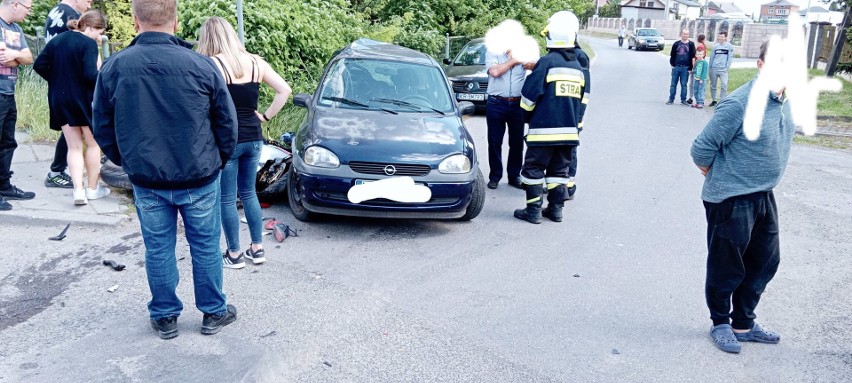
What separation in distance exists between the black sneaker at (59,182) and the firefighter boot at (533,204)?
4334mm

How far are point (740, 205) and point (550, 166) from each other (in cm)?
277

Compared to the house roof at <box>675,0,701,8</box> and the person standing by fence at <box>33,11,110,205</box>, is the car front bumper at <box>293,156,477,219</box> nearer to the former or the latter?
the person standing by fence at <box>33,11,110,205</box>

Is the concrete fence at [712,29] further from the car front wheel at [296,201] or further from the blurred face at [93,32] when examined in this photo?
the blurred face at [93,32]

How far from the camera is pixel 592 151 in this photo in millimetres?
10547

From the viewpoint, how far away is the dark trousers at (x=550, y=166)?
21.5ft

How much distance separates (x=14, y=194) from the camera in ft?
20.4

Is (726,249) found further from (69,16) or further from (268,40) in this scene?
(268,40)

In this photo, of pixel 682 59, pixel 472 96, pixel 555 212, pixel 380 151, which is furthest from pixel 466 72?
pixel 380 151

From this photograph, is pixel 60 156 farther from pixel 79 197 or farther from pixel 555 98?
pixel 555 98

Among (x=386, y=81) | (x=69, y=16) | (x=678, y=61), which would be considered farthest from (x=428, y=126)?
(x=678, y=61)

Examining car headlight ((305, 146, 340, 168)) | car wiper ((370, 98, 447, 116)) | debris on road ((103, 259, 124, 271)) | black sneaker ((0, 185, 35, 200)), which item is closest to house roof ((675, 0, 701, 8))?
car wiper ((370, 98, 447, 116))

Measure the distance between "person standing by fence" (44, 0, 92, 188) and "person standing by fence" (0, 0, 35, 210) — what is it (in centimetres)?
28

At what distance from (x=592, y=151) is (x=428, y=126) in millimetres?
4771

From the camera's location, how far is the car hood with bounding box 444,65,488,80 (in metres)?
13.5
